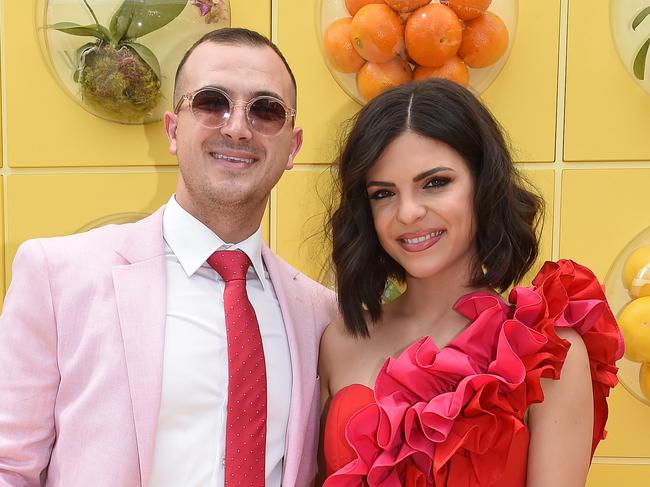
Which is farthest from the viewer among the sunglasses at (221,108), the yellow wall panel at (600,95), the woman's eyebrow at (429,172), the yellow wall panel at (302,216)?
the yellow wall panel at (302,216)

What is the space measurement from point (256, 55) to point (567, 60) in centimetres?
87

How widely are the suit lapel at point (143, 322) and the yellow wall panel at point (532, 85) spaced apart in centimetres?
99

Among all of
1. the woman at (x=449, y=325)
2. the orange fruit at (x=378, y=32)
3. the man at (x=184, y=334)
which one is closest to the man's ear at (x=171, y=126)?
the man at (x=184, y=334)

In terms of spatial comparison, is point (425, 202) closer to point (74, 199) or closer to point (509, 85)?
point (509, 85)

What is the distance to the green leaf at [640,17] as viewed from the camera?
1.72 meters

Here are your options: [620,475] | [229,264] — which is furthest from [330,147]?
[620,475]

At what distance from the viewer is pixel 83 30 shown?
1.78m

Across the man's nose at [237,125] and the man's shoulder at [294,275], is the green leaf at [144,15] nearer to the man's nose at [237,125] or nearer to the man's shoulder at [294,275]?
the man's nose at [237,125]

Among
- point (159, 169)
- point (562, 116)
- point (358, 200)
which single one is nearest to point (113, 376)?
point (358, 200)

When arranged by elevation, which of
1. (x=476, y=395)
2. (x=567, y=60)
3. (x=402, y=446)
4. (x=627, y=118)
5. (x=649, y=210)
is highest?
(x=567, y=60)

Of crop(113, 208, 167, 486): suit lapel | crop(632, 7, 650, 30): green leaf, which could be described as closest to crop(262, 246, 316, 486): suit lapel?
crop(113, 208, 167, 486): suit lapel

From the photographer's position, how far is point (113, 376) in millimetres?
1217

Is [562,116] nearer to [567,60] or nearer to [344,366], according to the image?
[567,60]

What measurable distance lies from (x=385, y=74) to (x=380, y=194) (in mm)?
403
